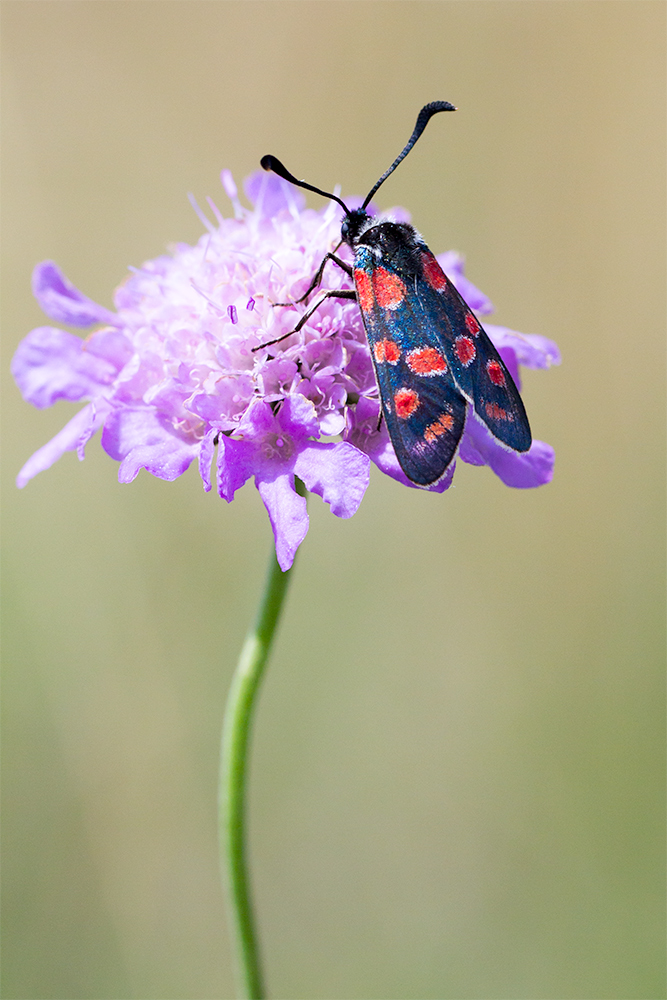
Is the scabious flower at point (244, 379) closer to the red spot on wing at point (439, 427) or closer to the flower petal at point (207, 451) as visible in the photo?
the flower petal at point (207, 451)

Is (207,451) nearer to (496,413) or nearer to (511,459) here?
(496,413)

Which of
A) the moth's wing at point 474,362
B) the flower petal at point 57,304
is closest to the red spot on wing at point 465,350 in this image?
the moth's wing at point 474,362

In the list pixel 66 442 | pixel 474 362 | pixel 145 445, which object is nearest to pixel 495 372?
pixel 474 362

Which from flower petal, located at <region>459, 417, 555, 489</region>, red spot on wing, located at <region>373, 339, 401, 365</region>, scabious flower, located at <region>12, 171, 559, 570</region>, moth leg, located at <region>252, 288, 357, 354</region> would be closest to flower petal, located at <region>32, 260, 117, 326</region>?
scabious flower, located at <region>12, 171, 559, 570</region>

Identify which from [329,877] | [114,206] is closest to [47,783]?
[329,877]

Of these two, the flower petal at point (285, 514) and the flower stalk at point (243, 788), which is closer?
the flower petal at point (285, 514)

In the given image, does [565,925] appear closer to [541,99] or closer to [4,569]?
[4,569]

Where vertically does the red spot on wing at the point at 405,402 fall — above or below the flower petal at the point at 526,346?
below
